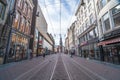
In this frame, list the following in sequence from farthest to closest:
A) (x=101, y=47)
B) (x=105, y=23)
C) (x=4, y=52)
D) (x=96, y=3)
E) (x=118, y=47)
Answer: (x=96, y=3) < (x=101, y=47) < (x=105, y=23) < (x=4, y=52) < (x=118, y=47)

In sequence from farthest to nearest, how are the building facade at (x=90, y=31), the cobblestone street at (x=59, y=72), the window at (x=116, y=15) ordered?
1. the building facade at (x=90, y=31)
2. the window at (x=116, y=15)
3. the cobblestone street at (x=59, y=72)

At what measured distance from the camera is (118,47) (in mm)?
12875

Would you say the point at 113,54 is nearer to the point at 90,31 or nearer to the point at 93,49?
the point at 93,49

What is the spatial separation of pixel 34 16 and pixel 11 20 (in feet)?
54.4

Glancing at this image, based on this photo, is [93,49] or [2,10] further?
[93,49]

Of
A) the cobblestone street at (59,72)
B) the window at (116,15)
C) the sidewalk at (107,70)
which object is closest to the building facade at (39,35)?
the cobblestone street at (59,72)

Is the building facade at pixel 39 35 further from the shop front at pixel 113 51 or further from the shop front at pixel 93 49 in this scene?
the shop front at pixel 113 51

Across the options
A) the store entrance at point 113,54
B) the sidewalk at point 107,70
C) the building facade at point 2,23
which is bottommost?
the sidewalk at point 107,70

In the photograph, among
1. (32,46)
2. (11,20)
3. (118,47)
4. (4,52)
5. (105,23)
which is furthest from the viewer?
(32,46)

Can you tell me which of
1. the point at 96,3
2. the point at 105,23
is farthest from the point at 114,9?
the point at 96,3

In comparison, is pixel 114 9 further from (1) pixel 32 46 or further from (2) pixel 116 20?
(1) pixel 32 46

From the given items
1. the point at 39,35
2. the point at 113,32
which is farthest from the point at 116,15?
the point at 39,35

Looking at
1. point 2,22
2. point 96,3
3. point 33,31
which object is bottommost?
point 2,22

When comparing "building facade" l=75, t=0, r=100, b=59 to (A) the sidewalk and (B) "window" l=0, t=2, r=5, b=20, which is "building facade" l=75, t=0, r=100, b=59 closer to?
(A) the sidewalk
